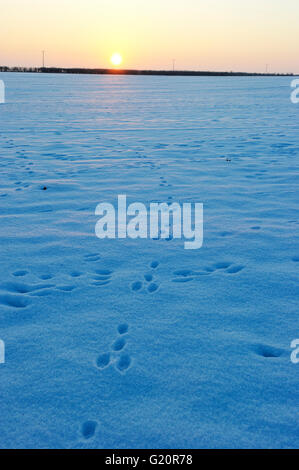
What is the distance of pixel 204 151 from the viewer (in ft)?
32.6

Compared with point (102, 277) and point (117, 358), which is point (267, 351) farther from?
point (102, 277)

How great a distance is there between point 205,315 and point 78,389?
125cm

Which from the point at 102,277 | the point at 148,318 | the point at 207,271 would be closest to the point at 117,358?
the point at 148,318

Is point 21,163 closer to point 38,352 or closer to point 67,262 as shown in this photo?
point 67,262

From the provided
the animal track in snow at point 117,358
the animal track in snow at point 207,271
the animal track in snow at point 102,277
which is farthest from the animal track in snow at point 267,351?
the animal track in snow at point 102,277

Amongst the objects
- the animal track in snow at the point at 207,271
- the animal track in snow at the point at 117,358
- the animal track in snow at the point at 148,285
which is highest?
the animal track in snow at the point at 207,271

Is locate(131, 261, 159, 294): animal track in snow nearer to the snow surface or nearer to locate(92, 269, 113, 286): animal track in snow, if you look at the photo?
the snow surface

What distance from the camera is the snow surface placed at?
2.34 meters

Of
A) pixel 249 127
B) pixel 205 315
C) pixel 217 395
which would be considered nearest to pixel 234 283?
pixel 205 315

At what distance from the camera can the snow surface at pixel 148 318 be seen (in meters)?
2.34

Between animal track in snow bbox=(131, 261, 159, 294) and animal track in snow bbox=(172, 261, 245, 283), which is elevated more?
animal track in snow bbox=(172, 261, 245, 283)

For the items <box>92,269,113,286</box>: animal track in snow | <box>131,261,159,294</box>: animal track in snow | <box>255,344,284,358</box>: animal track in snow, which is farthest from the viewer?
<box>92,269,113,286</box>: animal track in snow

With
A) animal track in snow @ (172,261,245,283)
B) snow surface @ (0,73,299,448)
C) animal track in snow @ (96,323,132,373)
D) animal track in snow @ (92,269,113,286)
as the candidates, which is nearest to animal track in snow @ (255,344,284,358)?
snow surface @ (0,73,299,448)

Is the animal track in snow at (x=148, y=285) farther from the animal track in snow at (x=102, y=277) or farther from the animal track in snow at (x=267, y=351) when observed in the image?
the animal track in snow at (x=267, y=351)
